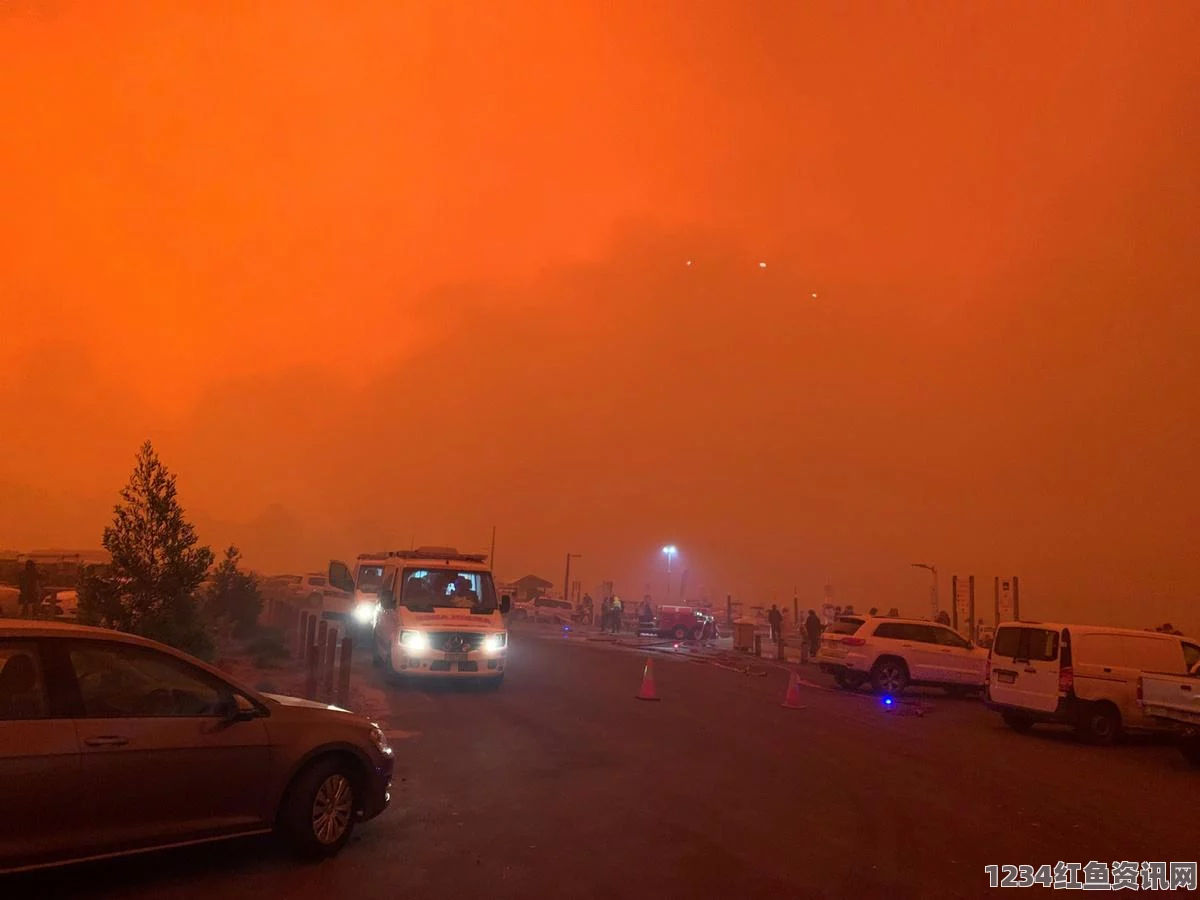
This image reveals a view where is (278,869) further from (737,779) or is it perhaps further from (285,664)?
(285,664)

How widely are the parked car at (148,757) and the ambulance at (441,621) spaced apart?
967 cm

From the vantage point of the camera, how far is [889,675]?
19859 millimetres

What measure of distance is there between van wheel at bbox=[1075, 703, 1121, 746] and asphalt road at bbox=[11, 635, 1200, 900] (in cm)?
26

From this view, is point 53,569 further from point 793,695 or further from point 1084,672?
point 1084,672

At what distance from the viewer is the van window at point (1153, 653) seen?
14414 mm

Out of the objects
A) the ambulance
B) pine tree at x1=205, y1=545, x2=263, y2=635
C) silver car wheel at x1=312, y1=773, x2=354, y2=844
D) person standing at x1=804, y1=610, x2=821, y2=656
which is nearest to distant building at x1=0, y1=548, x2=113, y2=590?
pine tree at x1=205, y1=545, x2=263, y2=635

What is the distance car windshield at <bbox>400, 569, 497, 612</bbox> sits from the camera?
17078mm

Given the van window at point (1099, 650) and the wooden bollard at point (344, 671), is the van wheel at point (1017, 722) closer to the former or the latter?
the van window at point (1099, 650)

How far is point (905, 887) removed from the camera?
5.95m

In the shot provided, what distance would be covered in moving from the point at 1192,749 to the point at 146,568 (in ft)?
52.3

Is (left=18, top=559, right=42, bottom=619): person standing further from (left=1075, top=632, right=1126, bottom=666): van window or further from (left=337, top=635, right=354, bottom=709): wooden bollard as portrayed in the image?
(left=1075, top=632, right=1126, bottom=666): van window

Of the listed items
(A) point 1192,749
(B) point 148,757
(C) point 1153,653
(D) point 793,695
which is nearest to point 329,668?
(D) point 793,695

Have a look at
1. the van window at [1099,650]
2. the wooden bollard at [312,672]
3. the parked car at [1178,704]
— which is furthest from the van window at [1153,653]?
the wooden bollard at [312,672]

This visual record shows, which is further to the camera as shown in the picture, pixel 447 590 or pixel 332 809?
pixel 447 590
